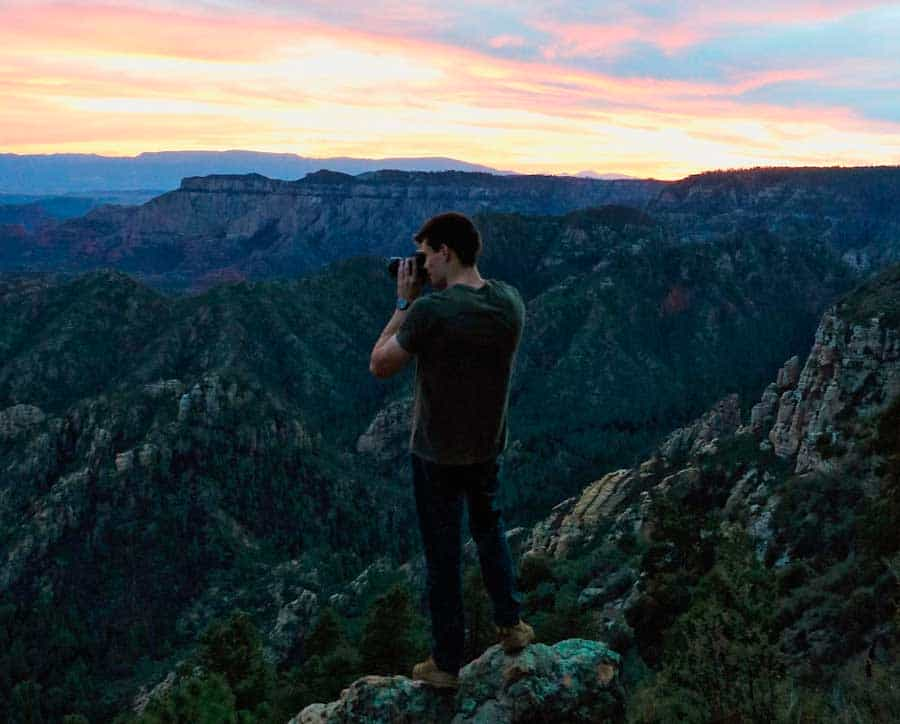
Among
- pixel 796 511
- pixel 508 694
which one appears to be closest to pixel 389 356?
pixel 508 694

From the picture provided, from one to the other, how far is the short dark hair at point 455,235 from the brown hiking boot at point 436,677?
3.75m

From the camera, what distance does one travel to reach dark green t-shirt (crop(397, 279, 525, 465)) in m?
5.79

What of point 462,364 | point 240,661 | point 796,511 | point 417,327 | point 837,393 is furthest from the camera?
point 837,393

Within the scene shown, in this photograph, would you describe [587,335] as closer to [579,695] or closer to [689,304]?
[689,304]

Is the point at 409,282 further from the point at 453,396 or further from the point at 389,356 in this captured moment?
the point at 453,396

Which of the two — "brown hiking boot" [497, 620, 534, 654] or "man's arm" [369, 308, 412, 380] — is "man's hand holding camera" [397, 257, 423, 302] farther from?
"brown hiking boot" [497, 620, 534, 654]

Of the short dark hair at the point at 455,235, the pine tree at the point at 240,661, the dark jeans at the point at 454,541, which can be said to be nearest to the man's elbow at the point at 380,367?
the dark jeans at the point at 454,541

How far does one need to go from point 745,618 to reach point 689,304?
14580cm

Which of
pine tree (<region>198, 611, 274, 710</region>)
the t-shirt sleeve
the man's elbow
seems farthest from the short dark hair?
pine tree (<region>198, 611, 274, 710</region>)

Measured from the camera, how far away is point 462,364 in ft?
19.3

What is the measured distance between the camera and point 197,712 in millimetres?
20906

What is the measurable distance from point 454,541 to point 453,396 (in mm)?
1422

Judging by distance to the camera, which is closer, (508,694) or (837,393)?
(508,694)

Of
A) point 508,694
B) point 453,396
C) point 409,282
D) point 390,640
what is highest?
point 409,282
